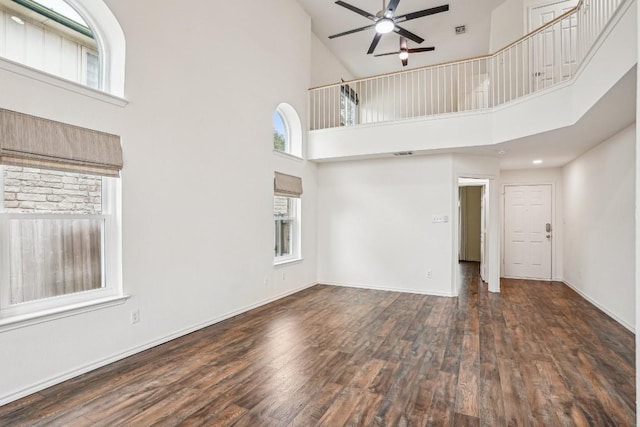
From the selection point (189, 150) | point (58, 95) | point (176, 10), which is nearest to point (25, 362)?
point (58, 95)

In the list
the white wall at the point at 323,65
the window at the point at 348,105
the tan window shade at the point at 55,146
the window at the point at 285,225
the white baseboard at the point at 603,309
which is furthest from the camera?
the window at the point at 348,105

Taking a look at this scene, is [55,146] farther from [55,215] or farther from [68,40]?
[68,40]

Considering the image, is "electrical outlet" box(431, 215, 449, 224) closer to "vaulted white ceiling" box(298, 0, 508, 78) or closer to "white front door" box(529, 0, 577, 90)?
"white front door" box(529, 0, 577, 90)

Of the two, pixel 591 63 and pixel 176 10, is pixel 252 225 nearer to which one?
pixel 176 10

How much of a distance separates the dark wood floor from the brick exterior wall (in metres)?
1.43

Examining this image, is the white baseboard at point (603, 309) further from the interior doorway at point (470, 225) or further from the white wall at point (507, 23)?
the white wall at point (507, 23)

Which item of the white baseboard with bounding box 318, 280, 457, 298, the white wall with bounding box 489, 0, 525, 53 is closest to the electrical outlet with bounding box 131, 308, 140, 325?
the white baseboard with bounding box 318, 280, 457, 298

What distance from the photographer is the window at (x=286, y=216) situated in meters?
5.50

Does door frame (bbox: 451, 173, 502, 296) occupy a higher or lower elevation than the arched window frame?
lower

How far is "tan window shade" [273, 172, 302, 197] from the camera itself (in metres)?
5.34

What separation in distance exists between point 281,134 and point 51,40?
3561 millimetres

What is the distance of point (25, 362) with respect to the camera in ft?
8.09

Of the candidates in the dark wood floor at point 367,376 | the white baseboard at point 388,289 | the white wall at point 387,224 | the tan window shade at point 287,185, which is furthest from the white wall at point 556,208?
the tan window shade at point 287,185

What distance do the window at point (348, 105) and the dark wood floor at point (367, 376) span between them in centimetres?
532
